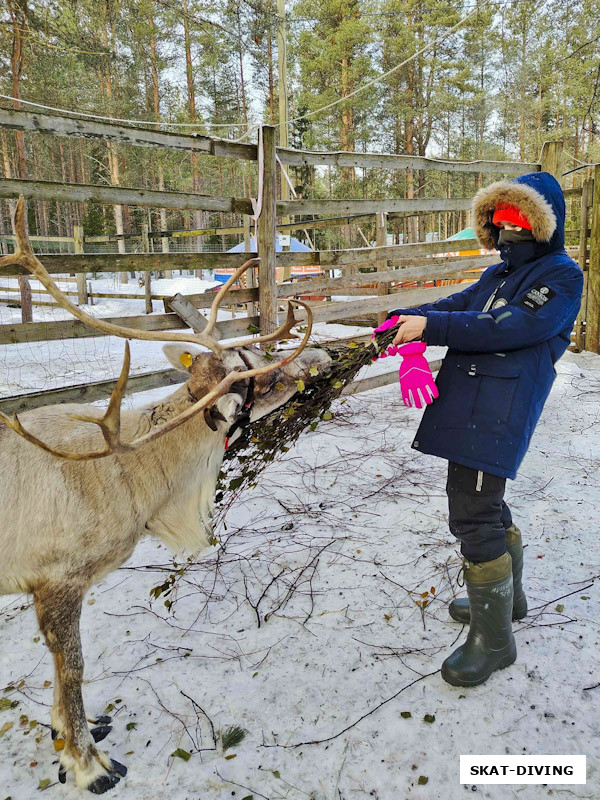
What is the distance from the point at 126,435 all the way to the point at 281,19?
12.5m

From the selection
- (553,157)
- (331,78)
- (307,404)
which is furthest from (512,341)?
(331,78)

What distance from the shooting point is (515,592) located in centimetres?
223

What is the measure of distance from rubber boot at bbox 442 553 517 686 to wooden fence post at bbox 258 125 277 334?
226 cm

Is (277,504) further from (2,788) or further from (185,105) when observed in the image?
(185,105)

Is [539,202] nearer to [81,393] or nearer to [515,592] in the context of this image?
[515,592]

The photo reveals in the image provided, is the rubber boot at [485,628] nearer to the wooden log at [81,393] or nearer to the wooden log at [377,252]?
the wooden log at [81,393]

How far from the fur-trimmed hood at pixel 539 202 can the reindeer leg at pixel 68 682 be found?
2026 mm

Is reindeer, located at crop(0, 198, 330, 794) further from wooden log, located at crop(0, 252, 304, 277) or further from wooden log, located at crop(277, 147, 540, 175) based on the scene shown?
wooden log, located at crop(277, 147, 540, 175)

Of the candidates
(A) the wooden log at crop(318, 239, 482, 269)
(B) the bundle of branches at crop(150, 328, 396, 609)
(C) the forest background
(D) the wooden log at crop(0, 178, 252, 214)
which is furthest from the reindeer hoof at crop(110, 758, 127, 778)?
(C) the forest background

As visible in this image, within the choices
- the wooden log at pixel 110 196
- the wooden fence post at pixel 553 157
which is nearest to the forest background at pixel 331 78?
the wooden fence post at pixel 553 157

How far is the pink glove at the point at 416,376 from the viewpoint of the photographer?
6.30 feet

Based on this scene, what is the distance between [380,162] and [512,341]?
3.70 m

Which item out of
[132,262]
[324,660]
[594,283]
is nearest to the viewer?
[324,660]

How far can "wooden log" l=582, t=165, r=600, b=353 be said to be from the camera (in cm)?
655
